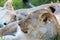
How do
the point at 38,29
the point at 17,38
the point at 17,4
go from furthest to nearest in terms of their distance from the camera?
the point at 17,4
the point at 17,38
the point at 38,29

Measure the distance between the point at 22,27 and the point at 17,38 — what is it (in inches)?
8.2

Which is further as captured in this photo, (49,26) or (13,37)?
(13,37)

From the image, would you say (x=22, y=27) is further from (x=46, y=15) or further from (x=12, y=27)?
(x=12, y=27)

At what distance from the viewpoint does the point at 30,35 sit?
3676 mm

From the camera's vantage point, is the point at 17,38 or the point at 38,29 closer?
the point at 38,29

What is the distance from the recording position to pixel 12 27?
4.80 meters

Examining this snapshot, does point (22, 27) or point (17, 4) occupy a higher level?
point (22, 27)

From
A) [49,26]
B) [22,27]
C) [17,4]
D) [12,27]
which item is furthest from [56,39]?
[17,4]

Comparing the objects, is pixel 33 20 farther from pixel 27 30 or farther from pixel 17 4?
pixel 17 4

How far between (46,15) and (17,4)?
524 cm

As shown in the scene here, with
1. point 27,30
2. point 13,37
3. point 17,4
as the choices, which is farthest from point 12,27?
point 17,4

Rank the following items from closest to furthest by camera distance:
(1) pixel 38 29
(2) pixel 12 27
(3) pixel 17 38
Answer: (1) pixel 38 29 < (3) pixel 17 38 < (2) pixel 12 27

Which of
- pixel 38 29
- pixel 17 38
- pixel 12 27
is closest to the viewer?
pixel 38 29

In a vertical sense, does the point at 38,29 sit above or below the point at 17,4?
above
